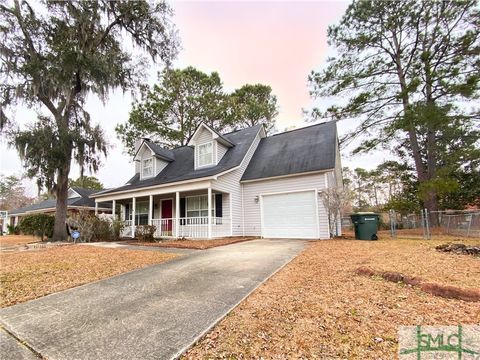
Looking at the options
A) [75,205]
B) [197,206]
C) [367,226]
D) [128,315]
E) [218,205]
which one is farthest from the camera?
[75,205]

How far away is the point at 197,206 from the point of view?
12898mm

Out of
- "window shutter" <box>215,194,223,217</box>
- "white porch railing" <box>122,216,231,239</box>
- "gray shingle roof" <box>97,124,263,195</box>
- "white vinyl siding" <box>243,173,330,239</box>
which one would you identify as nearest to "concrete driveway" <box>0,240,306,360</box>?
"white porch railing" <box>122,216,231,239</box>

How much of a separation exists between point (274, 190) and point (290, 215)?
1.49m

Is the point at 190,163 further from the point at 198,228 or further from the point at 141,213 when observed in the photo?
the point at 198,228

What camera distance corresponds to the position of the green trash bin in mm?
9977

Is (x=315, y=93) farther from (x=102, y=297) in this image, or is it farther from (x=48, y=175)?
(x=48, y=175)

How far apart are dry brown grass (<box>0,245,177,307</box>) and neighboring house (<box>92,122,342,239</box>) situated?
15.8ft

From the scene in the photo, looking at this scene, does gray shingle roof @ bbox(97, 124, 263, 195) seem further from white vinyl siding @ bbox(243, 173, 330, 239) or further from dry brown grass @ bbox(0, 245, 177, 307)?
dry brown grass @ bbox(0, 245, 177, 307)

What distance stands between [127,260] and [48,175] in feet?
29.1

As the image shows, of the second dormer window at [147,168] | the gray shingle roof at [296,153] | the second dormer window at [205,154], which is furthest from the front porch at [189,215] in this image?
the gray shingle roof at [296,153]

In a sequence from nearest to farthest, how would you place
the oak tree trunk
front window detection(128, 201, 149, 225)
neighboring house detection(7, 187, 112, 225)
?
1. the oak tree trunk
2. front window detection(128, 201, 149, 225)
3. neighboring house detection(7, 187, 112, 225)

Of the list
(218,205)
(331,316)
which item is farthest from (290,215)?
(331,316)

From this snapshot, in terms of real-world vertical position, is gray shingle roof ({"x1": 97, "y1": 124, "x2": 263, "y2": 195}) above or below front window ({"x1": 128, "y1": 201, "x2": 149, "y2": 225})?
above

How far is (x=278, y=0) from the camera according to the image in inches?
388
